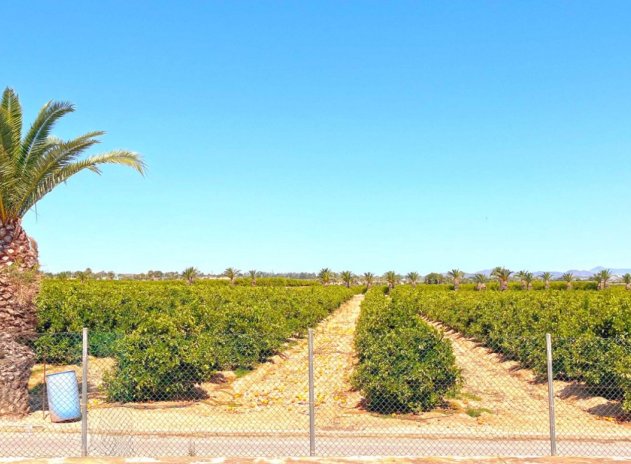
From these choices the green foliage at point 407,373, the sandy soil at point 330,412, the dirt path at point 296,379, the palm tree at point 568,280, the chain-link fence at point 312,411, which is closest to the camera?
the chain-link fence at point 312,411

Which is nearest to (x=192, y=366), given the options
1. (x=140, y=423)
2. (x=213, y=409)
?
(x=213, y=409)

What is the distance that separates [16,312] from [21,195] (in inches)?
110

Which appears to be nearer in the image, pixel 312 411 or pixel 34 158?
pixel 312 411

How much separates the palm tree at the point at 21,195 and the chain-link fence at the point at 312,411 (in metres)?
0.70

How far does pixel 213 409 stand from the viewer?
12.7 metres

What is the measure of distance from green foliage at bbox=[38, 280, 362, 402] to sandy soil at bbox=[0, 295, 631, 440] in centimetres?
54

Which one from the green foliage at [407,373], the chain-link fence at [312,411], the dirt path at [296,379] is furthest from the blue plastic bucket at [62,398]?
the green foliage at [407,373]

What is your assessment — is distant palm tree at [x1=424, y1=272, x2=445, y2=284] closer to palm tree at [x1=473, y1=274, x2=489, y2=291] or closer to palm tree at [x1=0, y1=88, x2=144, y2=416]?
palm tree at [x1=473, y1=274, x2=489, y2=291]

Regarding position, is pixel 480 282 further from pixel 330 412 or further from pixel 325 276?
pixel 330 412

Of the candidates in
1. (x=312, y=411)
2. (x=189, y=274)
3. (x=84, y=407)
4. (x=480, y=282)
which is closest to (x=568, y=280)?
(x=480, y=282)

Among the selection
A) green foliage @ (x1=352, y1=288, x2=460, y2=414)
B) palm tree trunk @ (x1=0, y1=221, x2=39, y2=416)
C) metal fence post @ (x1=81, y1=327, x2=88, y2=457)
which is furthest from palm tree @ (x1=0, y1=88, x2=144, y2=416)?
green foliage @ (x1=352, y1=288, x2=460, y2=414)

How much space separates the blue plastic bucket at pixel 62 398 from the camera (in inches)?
436

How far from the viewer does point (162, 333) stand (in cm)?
1379

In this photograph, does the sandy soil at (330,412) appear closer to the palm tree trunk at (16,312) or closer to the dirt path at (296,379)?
the dirt path at (296,379)
